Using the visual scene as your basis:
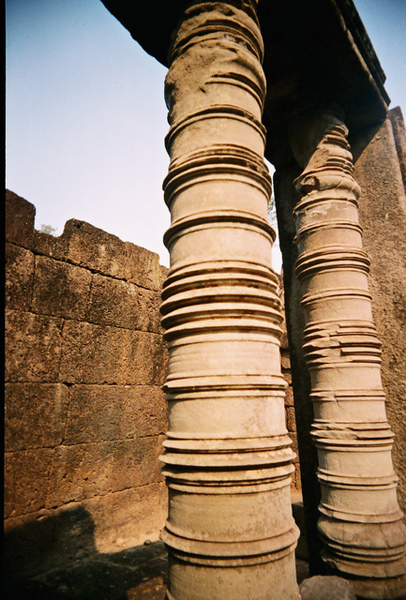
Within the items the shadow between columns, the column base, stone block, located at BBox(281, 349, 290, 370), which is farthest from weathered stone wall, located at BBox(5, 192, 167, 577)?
the column base

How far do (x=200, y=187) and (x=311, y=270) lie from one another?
1.59 m

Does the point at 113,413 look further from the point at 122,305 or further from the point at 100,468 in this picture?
the point at 122,305

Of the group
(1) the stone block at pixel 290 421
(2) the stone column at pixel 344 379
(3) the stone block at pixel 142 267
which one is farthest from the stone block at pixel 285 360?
(2) the stone column at pixel 344 379

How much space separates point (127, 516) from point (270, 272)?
5032 millimetres

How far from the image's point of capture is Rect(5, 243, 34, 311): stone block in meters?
4.45

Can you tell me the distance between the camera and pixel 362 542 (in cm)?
242

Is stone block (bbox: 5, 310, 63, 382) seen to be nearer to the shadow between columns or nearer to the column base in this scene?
the shadow between columns

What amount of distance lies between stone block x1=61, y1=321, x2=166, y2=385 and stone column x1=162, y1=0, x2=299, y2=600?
360 cm

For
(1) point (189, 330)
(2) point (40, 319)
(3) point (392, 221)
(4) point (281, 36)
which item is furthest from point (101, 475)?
(4) point (281, 36)

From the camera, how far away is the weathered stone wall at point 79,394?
14.3 feet

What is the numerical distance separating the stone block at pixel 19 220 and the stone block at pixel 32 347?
0.88 meters

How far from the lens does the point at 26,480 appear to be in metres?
4.30

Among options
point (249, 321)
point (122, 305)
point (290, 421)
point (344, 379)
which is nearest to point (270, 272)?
point (249, 321)

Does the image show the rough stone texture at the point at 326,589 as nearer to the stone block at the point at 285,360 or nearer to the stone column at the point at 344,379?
the stone column at the point at 344,379
